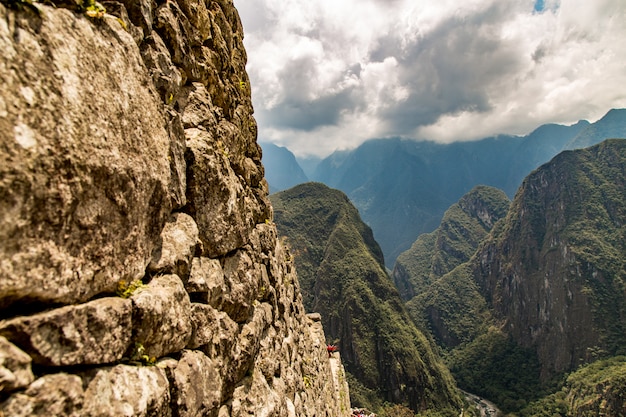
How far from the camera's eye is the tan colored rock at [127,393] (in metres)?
3.63

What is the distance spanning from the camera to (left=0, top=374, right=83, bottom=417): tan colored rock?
9.34 ft

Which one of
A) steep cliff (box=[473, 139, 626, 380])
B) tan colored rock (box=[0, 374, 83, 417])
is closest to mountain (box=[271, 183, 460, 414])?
steep cliff (box=[473, 139, 626, 380])

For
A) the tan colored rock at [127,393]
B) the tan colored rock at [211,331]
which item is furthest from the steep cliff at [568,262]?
the tan colored rock at [127,393]

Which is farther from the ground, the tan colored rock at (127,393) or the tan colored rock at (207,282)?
the tan colored rock at (207,282)

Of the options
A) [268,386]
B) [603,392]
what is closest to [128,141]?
[268,386]

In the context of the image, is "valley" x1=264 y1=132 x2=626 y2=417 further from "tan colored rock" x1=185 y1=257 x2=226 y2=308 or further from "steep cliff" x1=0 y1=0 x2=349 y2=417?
"steep cliff" x1=0 y1=0 x2=349 y2=417

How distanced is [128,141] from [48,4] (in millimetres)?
1632

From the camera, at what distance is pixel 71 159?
11.8 ft

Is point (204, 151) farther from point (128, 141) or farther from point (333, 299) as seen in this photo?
point (333, 299)

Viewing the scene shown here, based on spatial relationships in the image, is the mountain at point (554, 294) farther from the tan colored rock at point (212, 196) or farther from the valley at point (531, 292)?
the tan colored rock at point (212, 196)

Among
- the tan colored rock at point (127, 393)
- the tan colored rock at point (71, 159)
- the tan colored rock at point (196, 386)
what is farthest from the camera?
the tan colored rock at point (196, 386)

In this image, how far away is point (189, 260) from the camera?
6.13 m

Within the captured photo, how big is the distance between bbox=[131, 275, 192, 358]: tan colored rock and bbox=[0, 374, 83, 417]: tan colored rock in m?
1.11

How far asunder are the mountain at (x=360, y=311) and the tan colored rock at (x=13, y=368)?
104 meters
